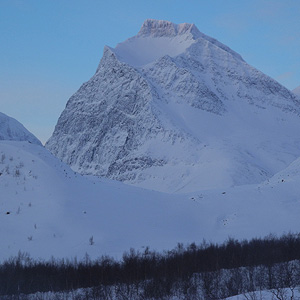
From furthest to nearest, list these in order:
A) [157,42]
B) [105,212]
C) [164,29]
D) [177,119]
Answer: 1. [164,29]
2. [157,42]
3. [177,119]
4. [105,212]

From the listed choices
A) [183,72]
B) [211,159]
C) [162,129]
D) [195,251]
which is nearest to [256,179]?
[211,159]

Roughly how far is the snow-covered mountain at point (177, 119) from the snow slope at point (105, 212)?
45050 millimetres

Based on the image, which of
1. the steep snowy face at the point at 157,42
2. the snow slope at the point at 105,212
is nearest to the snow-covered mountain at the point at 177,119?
the steep snowy face at the point at 157,42

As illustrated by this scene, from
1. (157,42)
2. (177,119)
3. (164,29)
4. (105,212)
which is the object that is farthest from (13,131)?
(164,29)

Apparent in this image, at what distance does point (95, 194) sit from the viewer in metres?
25.6

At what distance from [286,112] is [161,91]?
3491 cm

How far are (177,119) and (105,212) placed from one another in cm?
8169

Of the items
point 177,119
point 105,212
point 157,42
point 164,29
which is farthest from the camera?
point 164,29

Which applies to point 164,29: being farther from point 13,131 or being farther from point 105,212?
point 105,212

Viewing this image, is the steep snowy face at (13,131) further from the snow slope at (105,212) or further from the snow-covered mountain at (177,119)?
the snow slope at (105,212)

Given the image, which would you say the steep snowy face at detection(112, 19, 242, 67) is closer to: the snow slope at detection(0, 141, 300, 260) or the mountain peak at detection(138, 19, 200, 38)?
the mountain peak at detection(138, 19, 200, 38)

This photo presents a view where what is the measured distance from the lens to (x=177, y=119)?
104 metres

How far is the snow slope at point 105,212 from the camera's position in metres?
20.1

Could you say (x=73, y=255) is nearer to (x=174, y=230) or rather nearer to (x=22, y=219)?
(x=22, y=219)
